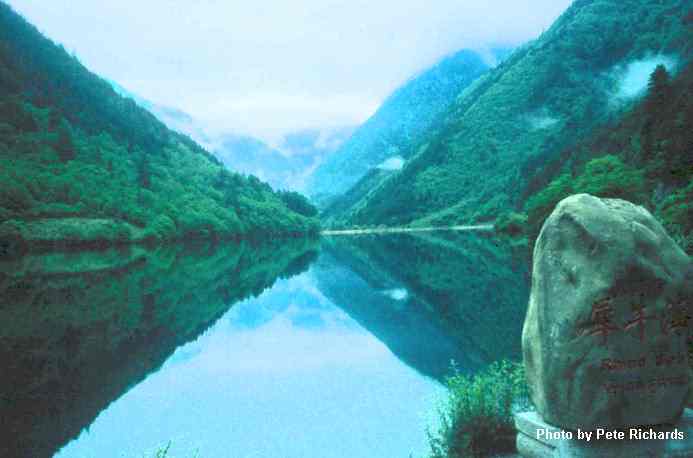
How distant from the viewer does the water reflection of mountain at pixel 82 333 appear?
1477 centimetres

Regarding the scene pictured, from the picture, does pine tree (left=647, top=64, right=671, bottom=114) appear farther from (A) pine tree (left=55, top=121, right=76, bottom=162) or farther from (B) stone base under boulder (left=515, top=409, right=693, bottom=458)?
(A) pine tree (left=55, top=121, right=76, bottom=162)

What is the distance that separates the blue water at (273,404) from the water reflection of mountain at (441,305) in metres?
1.49

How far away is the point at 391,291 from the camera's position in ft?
132

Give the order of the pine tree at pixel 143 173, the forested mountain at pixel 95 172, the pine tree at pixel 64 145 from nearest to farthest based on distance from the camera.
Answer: the forested mountain at pixel 95 172
the pine tree at pixel 64 145
the pine tree at pixel 143 173

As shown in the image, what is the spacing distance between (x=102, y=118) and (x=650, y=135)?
403 feet

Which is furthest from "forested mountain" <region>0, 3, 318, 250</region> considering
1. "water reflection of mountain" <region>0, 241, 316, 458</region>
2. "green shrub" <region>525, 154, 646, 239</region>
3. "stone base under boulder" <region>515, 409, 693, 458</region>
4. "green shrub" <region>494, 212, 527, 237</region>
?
"stone base under boulder" <region>515, 409, 693, 458</region>

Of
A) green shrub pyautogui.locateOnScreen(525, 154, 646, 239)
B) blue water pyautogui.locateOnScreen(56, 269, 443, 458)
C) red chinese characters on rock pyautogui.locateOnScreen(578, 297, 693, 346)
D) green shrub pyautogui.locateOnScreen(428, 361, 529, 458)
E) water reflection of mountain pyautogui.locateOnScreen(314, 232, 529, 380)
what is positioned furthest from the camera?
green shrub pyautogui.locateOnScreen(525, 154, 646, 239)

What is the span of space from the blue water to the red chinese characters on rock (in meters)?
5.55

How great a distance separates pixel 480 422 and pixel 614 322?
3.57 m

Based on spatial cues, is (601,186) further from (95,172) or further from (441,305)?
(95,172)

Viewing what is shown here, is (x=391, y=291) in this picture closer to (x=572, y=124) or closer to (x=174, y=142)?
(x=174, y=142)

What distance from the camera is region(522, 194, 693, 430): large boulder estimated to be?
24.2 feet

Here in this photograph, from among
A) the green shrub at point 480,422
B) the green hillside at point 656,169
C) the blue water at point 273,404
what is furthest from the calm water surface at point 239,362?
the green hillside at point 656,169

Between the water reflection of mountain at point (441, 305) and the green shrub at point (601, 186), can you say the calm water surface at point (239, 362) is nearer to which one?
the water reflection of mountain at point (441, 305)
